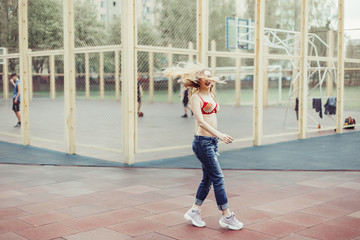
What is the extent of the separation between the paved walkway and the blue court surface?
1.55 ft

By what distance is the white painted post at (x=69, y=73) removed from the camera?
383 inches

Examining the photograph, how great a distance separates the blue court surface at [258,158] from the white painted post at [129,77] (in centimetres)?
45

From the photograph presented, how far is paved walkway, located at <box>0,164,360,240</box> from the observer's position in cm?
475

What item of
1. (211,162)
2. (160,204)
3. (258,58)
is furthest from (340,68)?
(211,162)

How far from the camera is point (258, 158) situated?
9508 mm

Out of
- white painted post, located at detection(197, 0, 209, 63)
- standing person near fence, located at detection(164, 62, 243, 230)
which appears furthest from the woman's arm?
white painted post, located at detection(197, 0, 209, 63)

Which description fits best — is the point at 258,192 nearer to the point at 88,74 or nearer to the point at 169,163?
the point at 169,163

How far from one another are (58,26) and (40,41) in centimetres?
104

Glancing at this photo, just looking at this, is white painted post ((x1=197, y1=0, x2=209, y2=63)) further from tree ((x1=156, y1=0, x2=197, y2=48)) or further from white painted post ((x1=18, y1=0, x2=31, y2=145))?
white painted post ((x1=18, y1=0, x2=31, y2=145))

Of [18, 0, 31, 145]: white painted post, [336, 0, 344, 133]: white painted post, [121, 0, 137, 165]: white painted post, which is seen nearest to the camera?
[121, 0, 137, 165]: white painted post

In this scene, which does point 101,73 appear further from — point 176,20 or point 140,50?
point 140,50

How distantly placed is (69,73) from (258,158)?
14.3 ft

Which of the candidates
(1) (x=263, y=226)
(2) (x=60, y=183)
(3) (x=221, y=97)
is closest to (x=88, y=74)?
(2) (x=60, y=183)

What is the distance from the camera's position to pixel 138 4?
893 cm
